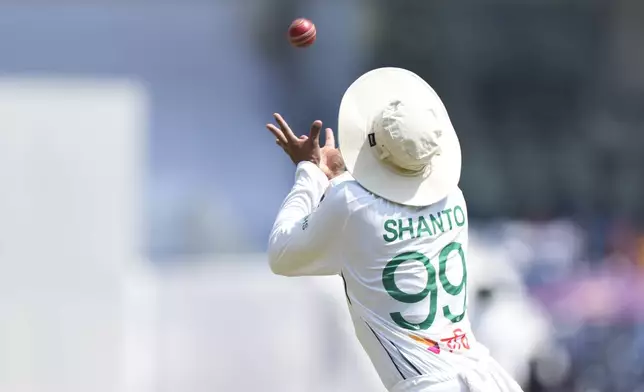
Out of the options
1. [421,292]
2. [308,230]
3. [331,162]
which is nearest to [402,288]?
[421,292]

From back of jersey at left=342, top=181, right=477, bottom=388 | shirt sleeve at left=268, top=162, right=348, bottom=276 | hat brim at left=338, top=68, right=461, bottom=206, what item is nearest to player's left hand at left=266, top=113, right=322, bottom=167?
shirt sleeve at left=268, top=162, right=348, bottom=276

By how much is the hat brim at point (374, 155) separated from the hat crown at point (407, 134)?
0.18ft

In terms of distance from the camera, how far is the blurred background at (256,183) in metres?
8.47

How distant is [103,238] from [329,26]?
13.0 m

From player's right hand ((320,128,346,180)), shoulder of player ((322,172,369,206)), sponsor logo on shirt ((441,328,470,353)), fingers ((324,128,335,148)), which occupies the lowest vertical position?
sponsor logo on shirt ((441,328,470,353))

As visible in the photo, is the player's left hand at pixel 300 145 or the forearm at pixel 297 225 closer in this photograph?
the forearm at pixel 297 225

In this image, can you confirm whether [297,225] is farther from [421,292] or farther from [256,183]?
[256,183]

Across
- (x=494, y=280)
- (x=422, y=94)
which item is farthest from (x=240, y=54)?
(x=422, y=94)

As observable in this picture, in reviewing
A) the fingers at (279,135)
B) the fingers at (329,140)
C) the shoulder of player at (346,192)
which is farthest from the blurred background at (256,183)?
the shoulder of player at (346,192)

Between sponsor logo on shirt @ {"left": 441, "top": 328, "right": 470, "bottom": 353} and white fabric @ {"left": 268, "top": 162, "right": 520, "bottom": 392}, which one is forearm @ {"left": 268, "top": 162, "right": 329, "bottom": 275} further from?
sponsor logo on shirt @ {"left": 441, "top": 328, "right": 470, "bottom": 353}

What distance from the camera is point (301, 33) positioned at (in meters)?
4.17

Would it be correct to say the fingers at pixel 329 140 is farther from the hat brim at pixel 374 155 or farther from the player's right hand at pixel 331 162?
the hat brim at pixel 374 155

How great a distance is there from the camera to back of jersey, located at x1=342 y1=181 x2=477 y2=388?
3.51 m

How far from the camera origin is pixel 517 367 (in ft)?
31.8
